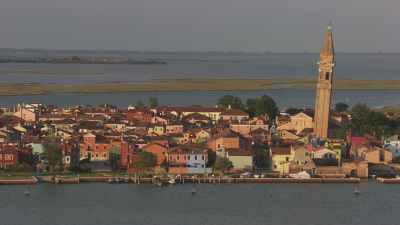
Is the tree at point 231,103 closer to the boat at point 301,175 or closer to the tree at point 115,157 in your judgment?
the tree at point 115,157

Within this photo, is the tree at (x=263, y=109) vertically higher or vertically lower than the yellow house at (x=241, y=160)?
higher

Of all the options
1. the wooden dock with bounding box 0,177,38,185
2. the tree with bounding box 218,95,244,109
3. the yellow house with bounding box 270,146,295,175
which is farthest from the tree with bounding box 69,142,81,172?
the tree with bounding box 218,95,244,109

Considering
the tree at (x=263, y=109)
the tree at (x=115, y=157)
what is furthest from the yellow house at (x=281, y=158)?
the tree at (x=263, y=109)

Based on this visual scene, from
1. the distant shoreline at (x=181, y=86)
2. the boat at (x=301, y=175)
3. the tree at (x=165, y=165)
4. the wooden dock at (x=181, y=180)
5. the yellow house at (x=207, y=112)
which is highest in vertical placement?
the distant shoreline at (x=181, y=86)

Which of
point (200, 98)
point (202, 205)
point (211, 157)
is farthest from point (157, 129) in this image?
point (200, 98)

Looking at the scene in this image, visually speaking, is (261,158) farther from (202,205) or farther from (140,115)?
(140,115)

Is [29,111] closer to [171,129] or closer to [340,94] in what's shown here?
[171,129]

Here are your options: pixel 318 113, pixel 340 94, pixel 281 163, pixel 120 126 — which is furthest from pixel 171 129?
pixel 340 94
